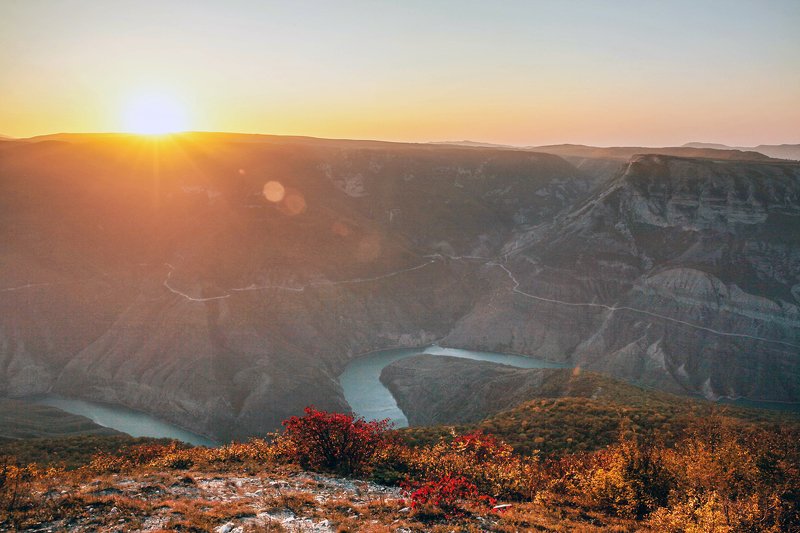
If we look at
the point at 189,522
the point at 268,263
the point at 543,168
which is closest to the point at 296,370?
the point at 268,263

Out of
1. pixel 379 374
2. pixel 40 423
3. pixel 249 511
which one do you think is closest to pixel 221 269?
pixel 379 374

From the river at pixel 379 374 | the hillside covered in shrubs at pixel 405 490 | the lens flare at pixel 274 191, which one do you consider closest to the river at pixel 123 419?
the river at pixel 379 374

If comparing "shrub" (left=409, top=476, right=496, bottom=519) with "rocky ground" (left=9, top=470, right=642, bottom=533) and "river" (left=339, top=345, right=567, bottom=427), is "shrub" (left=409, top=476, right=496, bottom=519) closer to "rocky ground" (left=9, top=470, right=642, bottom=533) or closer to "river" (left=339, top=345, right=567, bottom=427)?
"rocky ground" (left=9, top=470, right=642, bottom=533)

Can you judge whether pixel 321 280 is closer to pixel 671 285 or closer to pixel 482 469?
pixel 671 285

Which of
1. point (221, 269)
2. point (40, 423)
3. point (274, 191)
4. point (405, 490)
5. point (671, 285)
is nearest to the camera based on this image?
point (405, 490)

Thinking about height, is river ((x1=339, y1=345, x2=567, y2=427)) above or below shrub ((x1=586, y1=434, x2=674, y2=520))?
below

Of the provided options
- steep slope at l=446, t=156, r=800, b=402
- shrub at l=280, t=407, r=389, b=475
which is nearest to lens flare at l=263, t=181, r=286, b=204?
steep slope at l=446, t=156, r=800, b=402

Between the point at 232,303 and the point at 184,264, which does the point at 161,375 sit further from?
the point at 184,264
